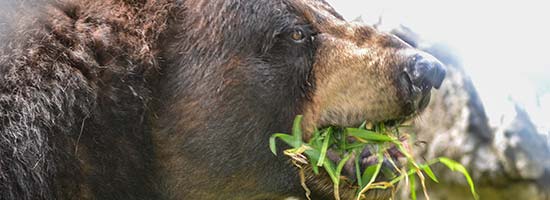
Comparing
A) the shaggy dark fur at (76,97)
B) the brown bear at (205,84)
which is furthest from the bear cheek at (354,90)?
the shaggy dark fur at (76,97)

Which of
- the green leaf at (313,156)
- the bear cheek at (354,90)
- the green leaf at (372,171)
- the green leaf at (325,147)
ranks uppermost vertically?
the bear cheek at (354,90)

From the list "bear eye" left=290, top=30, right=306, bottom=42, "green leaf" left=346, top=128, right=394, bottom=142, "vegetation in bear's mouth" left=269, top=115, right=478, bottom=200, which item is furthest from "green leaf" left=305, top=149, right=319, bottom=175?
"bear eye" left=290, top=30, right=306, bottom=42

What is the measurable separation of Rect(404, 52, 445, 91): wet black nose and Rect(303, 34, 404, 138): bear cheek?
0.17 ft

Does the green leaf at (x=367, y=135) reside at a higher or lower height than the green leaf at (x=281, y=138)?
higher

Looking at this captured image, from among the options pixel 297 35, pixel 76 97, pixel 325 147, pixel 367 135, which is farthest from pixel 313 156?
pixel 76 97

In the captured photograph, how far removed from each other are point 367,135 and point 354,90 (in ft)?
0.54

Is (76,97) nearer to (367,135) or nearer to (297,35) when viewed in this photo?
(297,35)

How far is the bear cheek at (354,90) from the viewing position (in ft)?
11.8

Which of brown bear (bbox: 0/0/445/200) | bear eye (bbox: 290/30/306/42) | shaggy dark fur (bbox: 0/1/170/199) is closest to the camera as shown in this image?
shaggy dark fur (bbox: 0/1/170/199)

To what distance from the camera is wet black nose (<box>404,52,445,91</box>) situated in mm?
3578

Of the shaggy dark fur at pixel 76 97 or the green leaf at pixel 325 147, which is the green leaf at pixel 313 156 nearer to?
the green leaf at pixel 325 147

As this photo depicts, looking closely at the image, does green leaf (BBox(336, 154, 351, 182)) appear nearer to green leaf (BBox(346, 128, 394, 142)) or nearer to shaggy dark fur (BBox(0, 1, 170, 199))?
green leaf (BBox(346, 128, 394, 142))

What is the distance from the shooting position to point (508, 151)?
664cm

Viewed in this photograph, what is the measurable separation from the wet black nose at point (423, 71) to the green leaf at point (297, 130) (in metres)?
0.42
